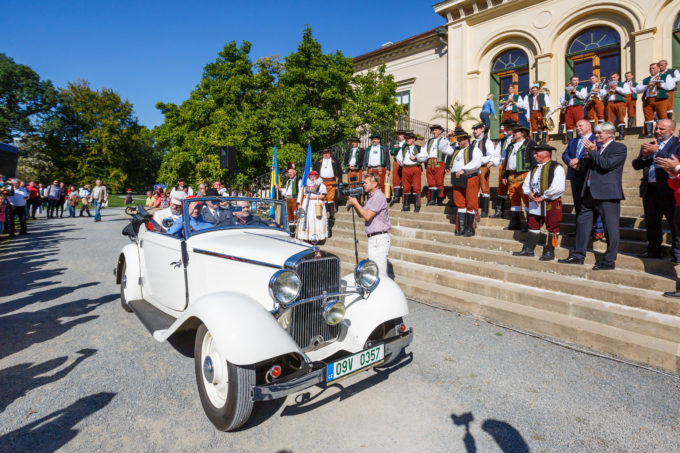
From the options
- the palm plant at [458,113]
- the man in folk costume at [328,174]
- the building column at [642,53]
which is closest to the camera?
the man in folk costume at [328,174]

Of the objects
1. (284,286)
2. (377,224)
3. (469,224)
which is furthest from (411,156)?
(284,286)

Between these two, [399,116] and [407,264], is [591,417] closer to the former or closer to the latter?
[407,264]

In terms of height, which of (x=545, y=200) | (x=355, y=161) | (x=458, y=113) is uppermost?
(x=458, y=113)

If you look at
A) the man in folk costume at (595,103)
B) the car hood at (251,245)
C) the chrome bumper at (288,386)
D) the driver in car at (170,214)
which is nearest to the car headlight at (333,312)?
the chrome bumper at (288,386)

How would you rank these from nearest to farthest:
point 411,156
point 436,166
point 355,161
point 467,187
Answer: point 467,187
point 436,166
point 411,156
point 355,161

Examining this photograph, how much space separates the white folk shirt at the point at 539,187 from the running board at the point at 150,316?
5377 mm

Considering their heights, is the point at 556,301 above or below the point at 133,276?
below

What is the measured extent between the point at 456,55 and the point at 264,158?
1028cm

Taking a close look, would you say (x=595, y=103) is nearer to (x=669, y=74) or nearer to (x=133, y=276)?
(x=669, y=74)

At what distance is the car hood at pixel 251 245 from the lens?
10.8ft

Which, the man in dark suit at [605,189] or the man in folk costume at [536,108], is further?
the man in folk costume at [536,108]

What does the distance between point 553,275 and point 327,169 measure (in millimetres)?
7007

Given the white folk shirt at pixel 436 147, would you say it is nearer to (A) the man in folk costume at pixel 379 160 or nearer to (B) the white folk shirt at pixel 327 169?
(A) the man in folk costume at pixel 379 160

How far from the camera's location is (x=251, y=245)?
3590 mm
